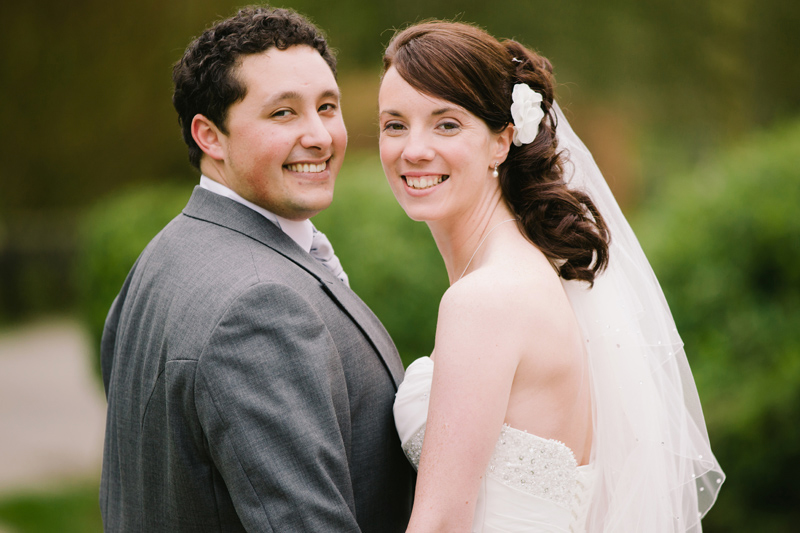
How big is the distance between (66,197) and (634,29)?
11.0 metres

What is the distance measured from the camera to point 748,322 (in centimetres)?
432

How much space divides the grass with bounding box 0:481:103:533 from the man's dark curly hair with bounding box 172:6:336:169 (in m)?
4.69

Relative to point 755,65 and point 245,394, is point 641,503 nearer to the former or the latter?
point 245,394

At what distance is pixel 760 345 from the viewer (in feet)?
14.0

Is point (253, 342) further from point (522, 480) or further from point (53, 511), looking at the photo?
point (53, 511)

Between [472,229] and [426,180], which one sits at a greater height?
[426,180]

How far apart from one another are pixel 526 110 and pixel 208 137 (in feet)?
3.42

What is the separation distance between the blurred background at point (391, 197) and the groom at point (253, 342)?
0.92m

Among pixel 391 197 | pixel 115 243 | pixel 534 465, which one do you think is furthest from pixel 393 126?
pixel 115 243

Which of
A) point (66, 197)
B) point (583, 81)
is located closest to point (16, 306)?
point (66, 197)

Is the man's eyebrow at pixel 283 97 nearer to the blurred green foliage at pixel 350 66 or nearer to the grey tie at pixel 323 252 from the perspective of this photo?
the grey tie at pixel 323 252

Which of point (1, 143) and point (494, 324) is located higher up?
point (1, 143)

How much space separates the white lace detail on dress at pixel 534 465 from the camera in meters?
2.13

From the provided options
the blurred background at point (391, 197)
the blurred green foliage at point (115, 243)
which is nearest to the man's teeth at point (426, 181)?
the blurred background at point (391, 197)
